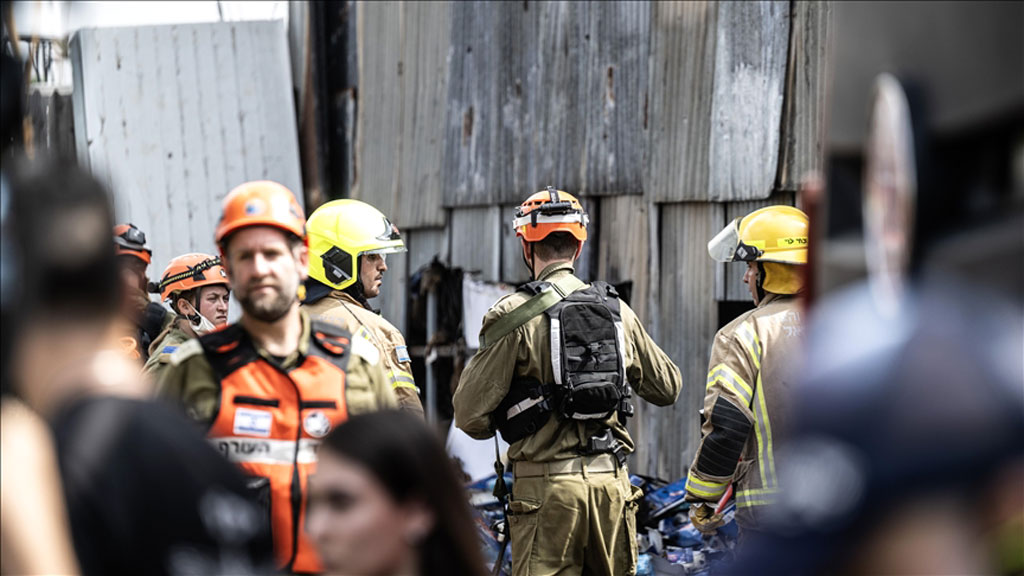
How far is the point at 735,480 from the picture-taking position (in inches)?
241

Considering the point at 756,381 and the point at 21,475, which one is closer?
the point at 21,475

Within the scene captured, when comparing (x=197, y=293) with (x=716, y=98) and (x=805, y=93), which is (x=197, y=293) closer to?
(x=716, y=98)

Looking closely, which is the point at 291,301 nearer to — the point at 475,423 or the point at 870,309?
the point at 870,309

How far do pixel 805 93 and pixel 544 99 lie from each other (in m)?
3.02

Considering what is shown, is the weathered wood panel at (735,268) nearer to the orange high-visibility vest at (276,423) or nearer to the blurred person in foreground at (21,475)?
the orange high-visibility vest at (276,423)

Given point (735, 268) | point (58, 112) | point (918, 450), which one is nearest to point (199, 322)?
point (735, 268)

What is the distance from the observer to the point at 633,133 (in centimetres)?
977

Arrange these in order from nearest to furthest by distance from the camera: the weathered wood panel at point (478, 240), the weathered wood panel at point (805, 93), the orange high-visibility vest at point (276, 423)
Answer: the orange high-visibility vest at point (276, 423) < the weathered wood panel at point (805, 93) < the weathered wood panel at point (478, 240)

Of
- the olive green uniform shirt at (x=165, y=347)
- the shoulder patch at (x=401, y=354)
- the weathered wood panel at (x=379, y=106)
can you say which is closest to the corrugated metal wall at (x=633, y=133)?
the weathered wood panel at (x=379, y=106)

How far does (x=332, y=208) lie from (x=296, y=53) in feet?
30.6

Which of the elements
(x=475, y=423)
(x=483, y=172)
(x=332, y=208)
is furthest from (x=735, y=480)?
(x=483, y=172)

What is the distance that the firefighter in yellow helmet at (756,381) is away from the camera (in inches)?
231

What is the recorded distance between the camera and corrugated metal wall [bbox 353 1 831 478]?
8.60 metres

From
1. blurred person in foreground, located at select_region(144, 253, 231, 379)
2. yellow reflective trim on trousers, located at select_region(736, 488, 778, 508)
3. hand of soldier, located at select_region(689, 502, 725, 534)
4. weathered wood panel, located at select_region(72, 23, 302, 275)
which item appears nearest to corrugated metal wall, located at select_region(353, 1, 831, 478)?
weathered wood panel, located at select_region(72, 23, 302, 275)
